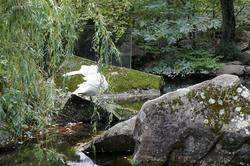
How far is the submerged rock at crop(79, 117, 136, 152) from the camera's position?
6.39m

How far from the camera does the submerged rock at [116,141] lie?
21.0 ft

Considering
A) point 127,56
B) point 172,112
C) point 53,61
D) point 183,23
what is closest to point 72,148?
point 172,112

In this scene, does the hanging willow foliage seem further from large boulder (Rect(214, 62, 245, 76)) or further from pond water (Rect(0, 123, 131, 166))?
Result: large boulder (Rect(214, 62, 245, 76))

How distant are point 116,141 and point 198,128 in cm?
133

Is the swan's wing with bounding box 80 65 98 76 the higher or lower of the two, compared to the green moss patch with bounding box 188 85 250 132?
lower

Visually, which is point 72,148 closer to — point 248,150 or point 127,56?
point 248,150

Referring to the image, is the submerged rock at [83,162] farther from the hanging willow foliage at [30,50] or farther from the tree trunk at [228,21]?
the tree trunk at [228,21]

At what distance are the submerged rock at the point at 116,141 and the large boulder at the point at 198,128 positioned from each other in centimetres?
67

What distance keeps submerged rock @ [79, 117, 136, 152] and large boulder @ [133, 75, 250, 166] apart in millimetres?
668

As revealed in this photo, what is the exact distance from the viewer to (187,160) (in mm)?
5527

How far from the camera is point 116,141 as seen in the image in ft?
21.1

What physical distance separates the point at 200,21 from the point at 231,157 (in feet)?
34.4

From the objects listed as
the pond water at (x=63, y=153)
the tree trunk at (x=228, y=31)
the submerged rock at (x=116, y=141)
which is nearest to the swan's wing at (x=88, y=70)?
the pond water at (x=63, y=153)

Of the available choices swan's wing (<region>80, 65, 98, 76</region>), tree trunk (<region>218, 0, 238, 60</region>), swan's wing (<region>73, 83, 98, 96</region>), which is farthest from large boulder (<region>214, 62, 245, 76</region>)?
swan's wing (<region>73, 83, 98, 96</region>)
